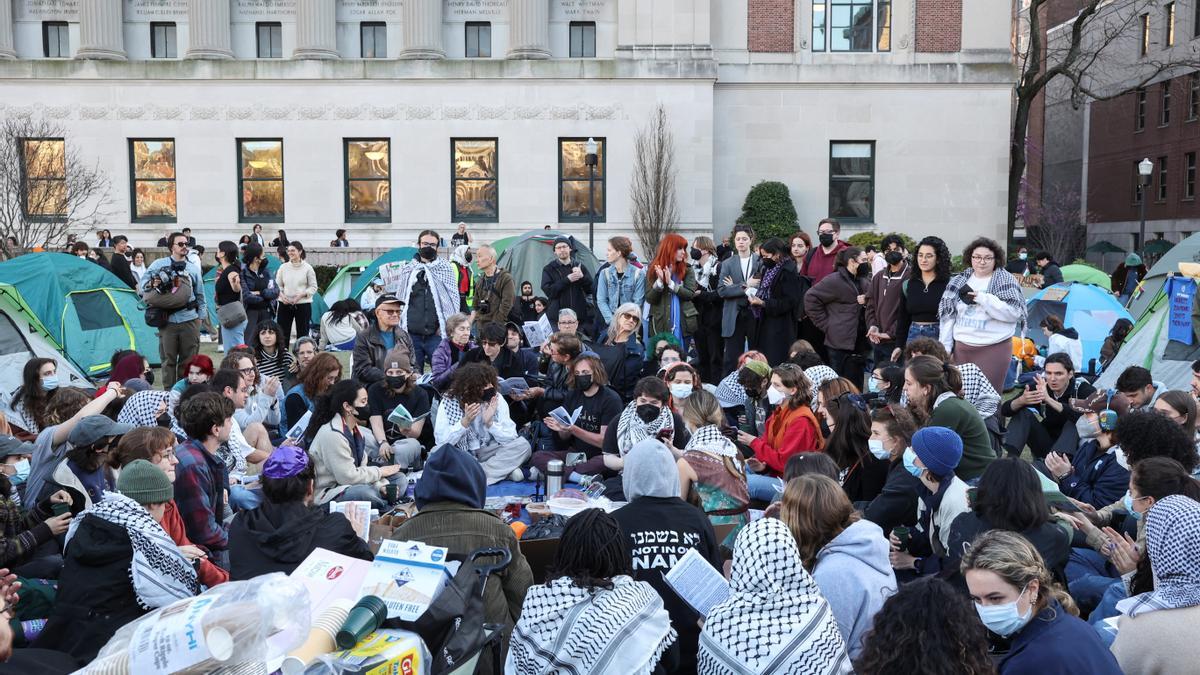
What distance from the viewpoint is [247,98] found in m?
25.8

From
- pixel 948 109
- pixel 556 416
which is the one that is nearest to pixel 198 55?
pixel 948 109

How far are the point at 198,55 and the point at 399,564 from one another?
24779 mm

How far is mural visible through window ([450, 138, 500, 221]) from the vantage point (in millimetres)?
26250

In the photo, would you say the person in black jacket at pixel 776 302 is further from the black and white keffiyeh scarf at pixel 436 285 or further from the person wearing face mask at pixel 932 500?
the person wearing face mask at pixel 932 500

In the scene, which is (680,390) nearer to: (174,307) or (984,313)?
(984,313)

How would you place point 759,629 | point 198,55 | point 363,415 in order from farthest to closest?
point 198,55, point 363,415, point 759,629

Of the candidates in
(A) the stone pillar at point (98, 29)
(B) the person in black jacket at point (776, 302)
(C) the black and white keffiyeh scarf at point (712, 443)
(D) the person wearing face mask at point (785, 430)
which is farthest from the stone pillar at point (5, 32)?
(C) the black and white keffiyeh scarf at point (712, 443)

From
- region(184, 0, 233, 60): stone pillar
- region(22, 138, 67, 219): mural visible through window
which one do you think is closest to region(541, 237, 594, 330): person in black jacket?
region(22, 138, 67, 219): mural visible through window

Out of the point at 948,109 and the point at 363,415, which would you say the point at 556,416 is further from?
the point at 948,109

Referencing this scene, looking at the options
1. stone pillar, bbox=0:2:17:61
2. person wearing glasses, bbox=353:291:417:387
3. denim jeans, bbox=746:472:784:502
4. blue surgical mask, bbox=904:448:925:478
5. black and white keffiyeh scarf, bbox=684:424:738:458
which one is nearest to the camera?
blue surgical mask, bbox=904:448:925:478

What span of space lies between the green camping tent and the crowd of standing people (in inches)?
117

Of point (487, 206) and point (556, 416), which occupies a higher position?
point (487, 206)

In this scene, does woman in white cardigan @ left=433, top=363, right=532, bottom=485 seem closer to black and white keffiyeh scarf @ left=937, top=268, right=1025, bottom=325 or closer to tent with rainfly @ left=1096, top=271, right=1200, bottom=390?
black and white keffiyeh scarf @ left=937, top=268, right=1025, bottom=325

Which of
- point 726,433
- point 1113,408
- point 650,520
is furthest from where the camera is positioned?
point 726,433
